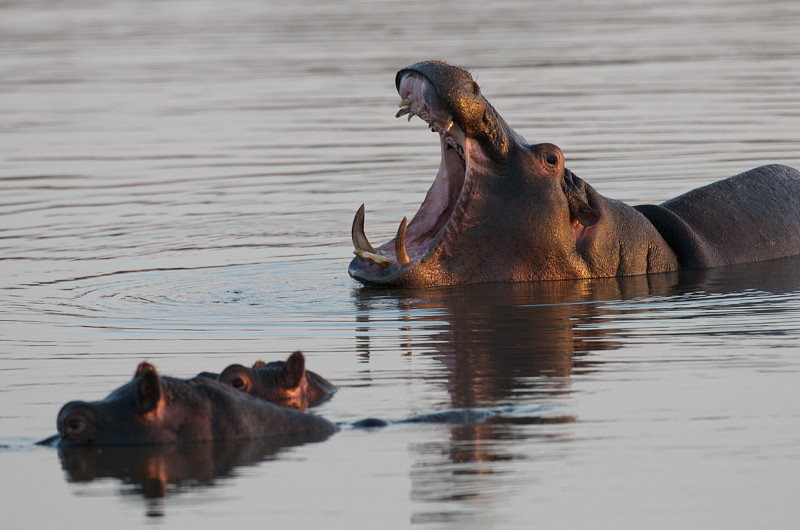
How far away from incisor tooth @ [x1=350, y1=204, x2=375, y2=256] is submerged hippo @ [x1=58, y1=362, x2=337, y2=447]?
406 cm

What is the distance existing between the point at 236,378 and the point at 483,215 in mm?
3658

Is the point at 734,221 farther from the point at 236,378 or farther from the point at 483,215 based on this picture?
the point at 236,378

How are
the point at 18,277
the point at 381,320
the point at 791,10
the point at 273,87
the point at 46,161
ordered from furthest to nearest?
the point at 791,10, the point at 273,87, the point at 46,161, the point at 18,277, the point at 381,320

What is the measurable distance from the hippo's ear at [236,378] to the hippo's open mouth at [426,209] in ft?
10.1

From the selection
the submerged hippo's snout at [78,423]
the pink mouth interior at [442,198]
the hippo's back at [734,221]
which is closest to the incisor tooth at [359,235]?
the pink mouth interior at [442,198]

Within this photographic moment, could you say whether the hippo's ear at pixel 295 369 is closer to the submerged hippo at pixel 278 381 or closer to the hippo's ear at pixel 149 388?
the submerged hippo at pixel 278 381

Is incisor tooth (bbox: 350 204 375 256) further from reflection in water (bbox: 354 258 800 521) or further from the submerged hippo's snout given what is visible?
the submerged hippo's snout

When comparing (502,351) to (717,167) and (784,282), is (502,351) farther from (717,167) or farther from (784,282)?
(717,167)

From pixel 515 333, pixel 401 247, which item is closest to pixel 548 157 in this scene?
pixel 401 247

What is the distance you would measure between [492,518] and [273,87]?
19.1m

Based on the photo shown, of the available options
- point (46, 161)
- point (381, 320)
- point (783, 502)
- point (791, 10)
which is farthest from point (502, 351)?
point (791, 10)

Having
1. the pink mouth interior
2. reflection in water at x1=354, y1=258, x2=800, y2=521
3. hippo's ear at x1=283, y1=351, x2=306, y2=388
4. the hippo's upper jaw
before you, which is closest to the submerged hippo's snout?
hippo's ear at x1=283, y1=351, x2=306, y2=388

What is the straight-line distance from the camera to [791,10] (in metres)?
34.6

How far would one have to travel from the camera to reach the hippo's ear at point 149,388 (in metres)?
5.77
